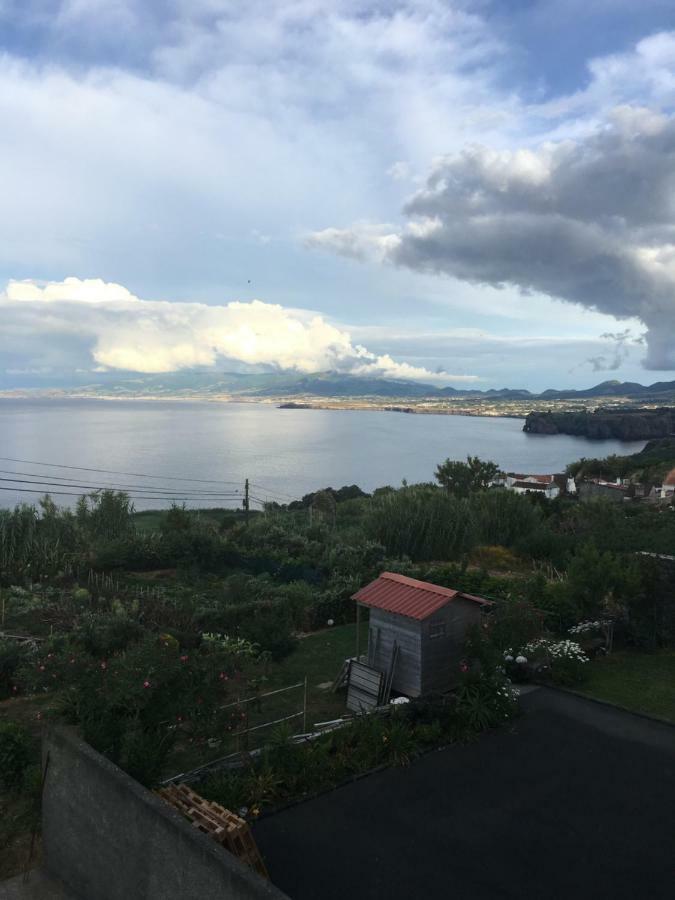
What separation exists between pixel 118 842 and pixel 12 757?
345cm

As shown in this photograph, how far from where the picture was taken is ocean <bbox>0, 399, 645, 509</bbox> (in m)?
75.6

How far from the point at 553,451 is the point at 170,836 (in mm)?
135703

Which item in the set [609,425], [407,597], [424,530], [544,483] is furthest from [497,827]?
[609,425]

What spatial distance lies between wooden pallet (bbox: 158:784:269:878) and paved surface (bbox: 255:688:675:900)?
552 mm

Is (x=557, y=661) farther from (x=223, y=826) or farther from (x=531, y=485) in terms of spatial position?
Result: (x=531, y=485)

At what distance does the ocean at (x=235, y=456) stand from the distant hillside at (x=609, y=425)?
6.17 m

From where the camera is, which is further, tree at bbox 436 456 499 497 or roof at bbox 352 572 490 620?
tree at bbox 436 456 499 497

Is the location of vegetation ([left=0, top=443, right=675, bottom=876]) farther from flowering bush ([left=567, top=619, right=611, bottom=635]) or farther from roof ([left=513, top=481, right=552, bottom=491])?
roof ([left=513, top=481, right=552, bottom=491])

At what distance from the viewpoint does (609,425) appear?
168 metres

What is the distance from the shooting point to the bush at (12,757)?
321 inches

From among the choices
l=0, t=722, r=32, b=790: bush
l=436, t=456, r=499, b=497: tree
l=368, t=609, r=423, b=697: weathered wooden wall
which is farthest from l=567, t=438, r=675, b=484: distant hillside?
l=0, t=722, r=32, b=790: bush

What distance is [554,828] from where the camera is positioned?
740cm

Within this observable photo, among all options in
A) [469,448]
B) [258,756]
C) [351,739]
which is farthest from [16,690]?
[469,448]

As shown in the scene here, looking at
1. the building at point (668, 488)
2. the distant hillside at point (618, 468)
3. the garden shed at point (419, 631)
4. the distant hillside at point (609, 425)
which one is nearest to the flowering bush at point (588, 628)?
the garden shed at point (419, 631)
